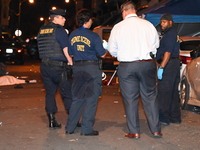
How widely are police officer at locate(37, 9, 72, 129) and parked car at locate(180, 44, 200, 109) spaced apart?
9.53ft

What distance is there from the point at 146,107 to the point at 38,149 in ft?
5.83

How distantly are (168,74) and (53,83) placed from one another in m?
2.01

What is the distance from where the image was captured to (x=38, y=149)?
625 cm

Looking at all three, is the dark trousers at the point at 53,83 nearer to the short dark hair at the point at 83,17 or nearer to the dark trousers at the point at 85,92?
the dark trousers at the point at 85,92

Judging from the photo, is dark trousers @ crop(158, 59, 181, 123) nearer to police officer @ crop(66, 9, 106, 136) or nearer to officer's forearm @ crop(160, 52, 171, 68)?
officer's forearm @ crop(160, 52, 171, 68)

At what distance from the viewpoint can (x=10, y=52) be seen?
29.7 meters

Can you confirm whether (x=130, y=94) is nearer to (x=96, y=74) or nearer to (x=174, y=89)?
(x=96, y=74)

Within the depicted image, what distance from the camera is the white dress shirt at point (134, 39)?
22.2ft

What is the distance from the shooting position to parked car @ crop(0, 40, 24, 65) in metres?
29.5

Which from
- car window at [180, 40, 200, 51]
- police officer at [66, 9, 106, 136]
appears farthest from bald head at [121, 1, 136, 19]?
car window at [180, 40, 200, 51]

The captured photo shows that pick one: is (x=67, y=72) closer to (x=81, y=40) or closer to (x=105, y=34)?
(x=81, y=40)

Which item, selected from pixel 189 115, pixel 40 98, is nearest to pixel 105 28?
pixel 40 98

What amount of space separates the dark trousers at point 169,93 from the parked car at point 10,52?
22.3m

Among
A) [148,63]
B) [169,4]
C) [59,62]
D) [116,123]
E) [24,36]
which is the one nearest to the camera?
[148,63]
